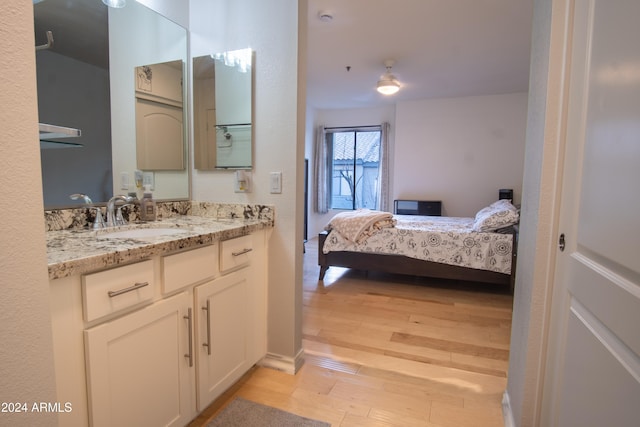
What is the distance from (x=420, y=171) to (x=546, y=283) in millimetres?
4658

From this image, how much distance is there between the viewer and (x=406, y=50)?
11.2 feet

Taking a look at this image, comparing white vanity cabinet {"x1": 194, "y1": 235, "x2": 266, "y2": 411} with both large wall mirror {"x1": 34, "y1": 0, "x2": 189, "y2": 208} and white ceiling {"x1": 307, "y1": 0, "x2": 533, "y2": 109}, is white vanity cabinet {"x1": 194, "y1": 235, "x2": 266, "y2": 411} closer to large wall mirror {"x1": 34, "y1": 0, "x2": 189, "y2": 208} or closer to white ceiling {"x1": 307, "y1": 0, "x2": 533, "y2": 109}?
large wall mirror {"x1": 34, "y1": 0, "x2": 189, "y2": 208}

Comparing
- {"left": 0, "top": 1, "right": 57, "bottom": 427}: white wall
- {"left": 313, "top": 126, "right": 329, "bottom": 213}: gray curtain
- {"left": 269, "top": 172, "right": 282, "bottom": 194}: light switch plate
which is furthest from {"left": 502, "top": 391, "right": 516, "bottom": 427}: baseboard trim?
{"left": 313, "top": 126, "right": 329, "bottom": 213}: gray curtain

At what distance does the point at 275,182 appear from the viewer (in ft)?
5.91

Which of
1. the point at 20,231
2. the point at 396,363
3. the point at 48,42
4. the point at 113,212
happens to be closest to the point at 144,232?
the point at 113,212

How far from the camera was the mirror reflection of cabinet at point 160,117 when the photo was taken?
1.85m

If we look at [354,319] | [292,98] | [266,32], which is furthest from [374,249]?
[266,32]

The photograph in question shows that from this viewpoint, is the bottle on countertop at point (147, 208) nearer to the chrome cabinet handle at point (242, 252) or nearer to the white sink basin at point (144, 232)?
the white sink basin at point (144, 232)

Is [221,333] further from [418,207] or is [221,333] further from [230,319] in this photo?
[418,207]

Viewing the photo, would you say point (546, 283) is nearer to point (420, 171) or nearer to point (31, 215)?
point (31, 215)

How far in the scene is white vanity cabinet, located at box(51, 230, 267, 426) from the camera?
92cm

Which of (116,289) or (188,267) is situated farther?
(188,267)

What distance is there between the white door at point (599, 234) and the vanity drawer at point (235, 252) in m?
1.32

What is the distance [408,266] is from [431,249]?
0.97ft
